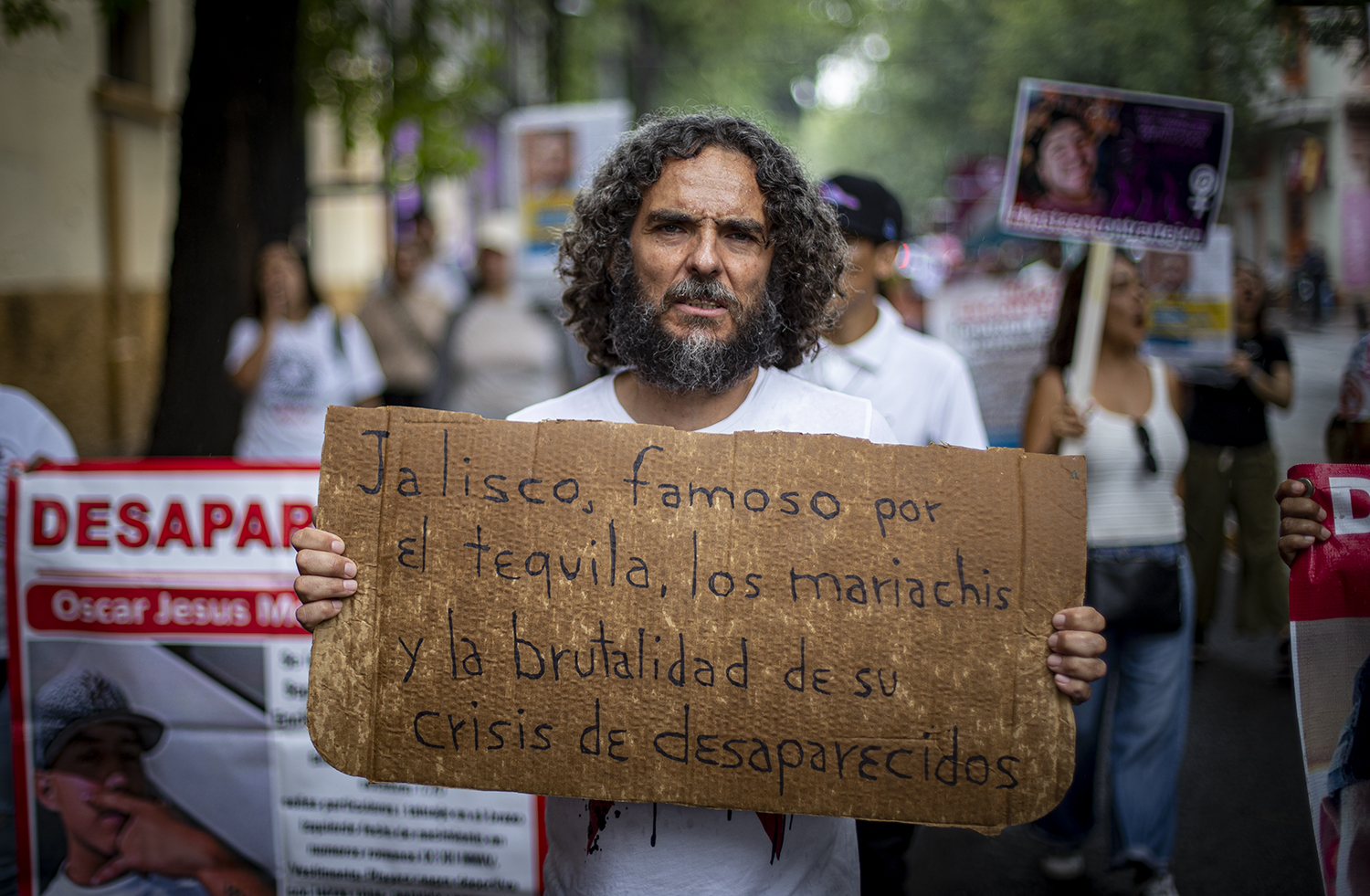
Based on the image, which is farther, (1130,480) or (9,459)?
(1130,480)

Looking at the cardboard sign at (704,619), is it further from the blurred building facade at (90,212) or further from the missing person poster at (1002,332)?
the blurred building facade at (90,212)

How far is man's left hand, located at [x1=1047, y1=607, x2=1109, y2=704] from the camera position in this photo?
159 cm

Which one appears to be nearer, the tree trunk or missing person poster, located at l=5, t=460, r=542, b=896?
missing person poster, located at l=5, t=460, r=542, b=896

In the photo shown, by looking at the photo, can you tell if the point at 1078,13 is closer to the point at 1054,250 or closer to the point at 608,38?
the point at 1054,250

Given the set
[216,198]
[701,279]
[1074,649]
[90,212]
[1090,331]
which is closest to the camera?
[1074,649]

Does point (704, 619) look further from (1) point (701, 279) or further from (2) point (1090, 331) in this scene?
(2) point (1090, 331)

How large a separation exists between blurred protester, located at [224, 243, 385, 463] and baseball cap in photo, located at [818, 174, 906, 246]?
96.2 inches

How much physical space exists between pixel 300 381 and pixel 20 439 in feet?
6.10

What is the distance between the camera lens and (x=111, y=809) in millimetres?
2617

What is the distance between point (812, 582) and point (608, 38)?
1841cm

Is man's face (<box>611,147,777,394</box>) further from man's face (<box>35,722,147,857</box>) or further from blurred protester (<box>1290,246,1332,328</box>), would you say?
blurred protester (<box>1290,246,1332,328</box>)

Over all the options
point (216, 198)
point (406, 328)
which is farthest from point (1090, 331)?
point (406, 328)

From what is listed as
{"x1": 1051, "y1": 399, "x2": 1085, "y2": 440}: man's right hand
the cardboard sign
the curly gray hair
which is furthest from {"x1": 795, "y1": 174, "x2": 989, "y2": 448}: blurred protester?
the cardboard sign

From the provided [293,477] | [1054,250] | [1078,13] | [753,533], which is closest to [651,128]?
[753,533]
